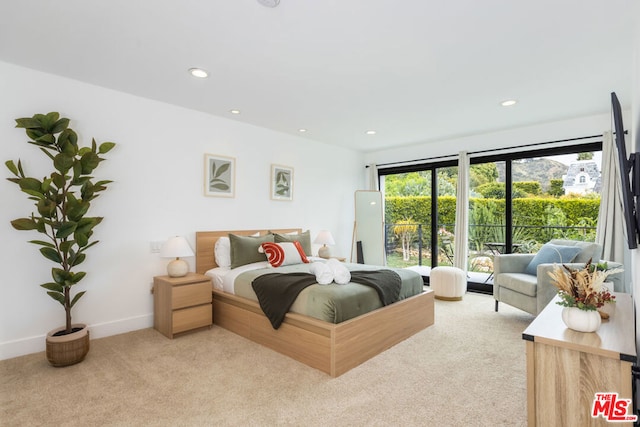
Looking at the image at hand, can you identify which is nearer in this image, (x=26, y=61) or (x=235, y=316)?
(x=26, y=61)

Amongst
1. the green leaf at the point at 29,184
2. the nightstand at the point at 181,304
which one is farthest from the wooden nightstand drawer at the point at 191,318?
the green leaf at the point at 29,184

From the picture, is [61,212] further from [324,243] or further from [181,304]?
[324,243]

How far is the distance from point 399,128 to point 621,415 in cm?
405

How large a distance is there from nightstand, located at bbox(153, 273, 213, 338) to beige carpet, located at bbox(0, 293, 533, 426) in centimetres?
17

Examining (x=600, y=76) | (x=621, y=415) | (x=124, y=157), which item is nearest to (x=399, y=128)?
(x=600, y=76)

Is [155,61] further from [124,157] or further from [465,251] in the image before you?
[465,251]

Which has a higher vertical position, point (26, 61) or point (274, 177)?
point (26, 61)

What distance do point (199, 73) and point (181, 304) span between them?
7.54 feet

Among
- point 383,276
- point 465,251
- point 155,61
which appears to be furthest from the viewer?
point 465,251

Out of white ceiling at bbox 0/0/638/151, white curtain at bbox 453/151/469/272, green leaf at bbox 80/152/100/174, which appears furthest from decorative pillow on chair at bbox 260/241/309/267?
white curtain at bbox 453/151/469/272

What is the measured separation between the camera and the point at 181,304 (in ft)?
10.9

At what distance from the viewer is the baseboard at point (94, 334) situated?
9.15 ft

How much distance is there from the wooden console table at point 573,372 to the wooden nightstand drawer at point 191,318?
9.81 ft

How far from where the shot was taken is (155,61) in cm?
275
